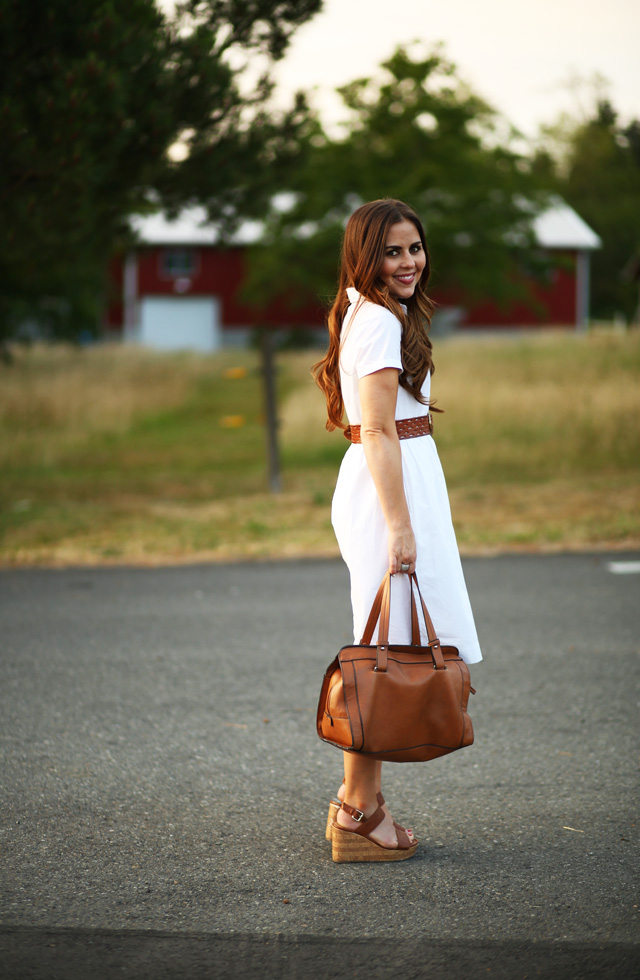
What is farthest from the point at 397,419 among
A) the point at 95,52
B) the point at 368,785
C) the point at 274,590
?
the point at 95,52

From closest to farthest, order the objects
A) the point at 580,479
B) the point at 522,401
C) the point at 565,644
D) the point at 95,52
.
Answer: the point at 565,644 < the point at 95,52 < the point at 580,479 < the point at 522,401

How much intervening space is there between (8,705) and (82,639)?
118cm

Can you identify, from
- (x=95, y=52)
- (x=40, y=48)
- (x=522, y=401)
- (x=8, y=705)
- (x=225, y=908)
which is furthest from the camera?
(x=522, y=401)

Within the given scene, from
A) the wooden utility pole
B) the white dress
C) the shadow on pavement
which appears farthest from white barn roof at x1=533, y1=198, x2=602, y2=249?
the shadow on pavement

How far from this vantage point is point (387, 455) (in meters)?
2.92

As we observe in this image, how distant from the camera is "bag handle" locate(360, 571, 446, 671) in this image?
2873 mm

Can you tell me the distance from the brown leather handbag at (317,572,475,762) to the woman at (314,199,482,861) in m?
0.15

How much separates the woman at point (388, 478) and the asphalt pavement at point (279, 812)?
0.21 metres

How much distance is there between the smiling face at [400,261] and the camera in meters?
3.03

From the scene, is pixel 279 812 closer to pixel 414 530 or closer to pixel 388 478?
pixel 414 530

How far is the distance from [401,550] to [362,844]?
3.09 feet

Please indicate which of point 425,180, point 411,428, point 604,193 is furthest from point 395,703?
point 604,193

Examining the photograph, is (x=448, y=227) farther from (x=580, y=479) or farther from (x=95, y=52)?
(x=95, y=52)

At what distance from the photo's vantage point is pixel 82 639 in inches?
225
